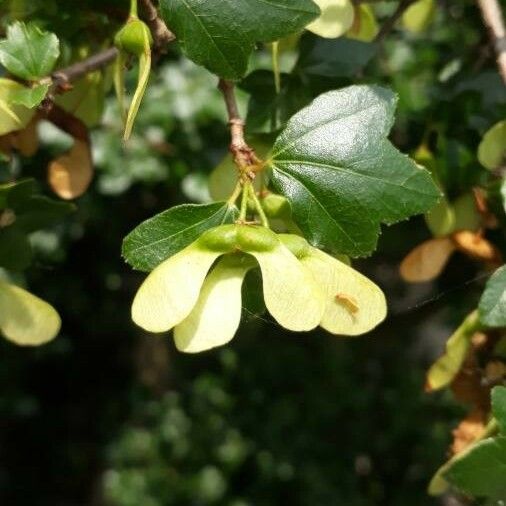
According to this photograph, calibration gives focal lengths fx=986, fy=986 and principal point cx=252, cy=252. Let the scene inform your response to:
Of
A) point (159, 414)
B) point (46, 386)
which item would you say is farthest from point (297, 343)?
point (46, 386)

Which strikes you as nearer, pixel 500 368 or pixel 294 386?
pixel 500 368

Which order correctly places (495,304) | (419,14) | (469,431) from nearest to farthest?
(495,304) → (469,431) → (419,14)

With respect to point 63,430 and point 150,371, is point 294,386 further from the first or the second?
point 63,430

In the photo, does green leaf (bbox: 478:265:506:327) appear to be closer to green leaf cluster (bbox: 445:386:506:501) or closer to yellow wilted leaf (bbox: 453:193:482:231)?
green leaf cluster (bbox: 445:386:506:501)

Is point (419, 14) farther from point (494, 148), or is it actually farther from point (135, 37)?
point (135, 37)

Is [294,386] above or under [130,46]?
under

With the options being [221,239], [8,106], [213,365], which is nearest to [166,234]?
[221,239]

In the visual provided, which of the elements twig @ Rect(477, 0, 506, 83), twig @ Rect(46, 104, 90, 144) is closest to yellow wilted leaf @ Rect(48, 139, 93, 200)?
twig @ Rect(46, 104, 90, 144)
